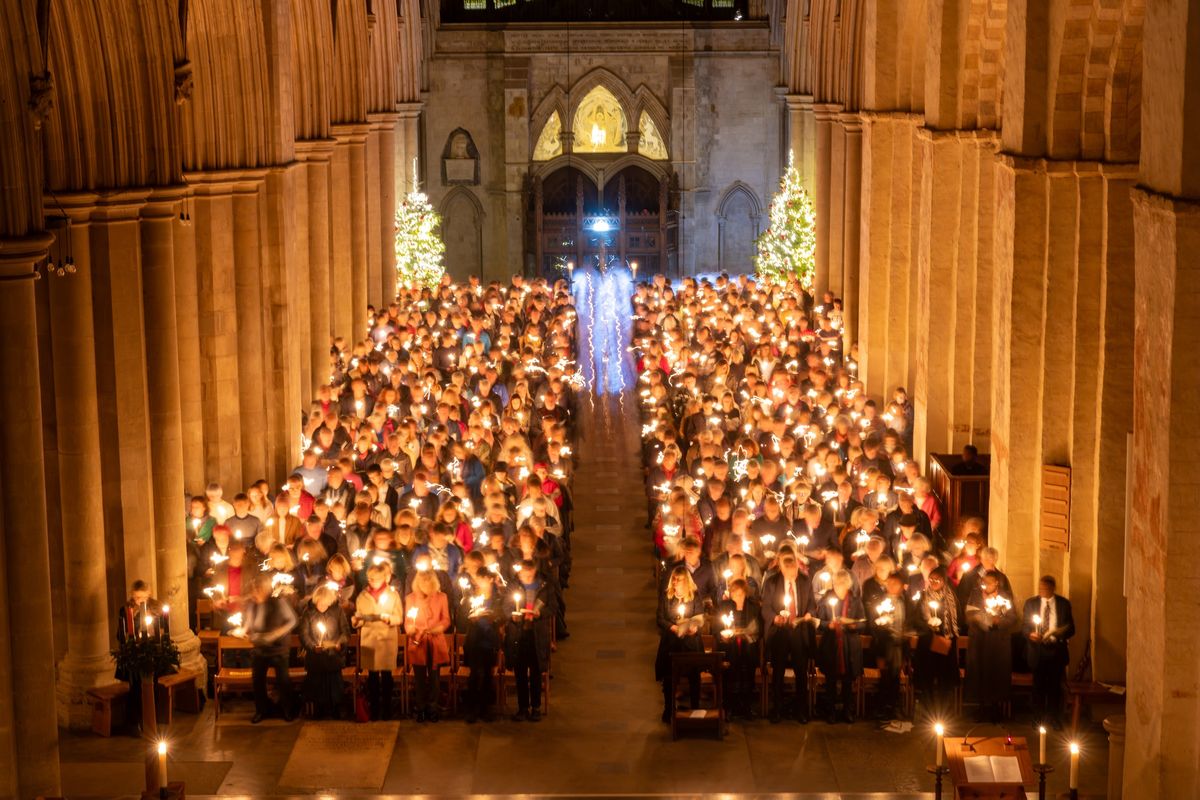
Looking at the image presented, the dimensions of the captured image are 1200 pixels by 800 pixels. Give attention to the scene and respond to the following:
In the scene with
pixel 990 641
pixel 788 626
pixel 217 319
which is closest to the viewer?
pixel 990 641

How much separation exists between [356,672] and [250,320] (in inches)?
301

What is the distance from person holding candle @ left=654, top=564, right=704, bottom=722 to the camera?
18094 mm

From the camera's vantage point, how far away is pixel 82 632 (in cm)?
1827

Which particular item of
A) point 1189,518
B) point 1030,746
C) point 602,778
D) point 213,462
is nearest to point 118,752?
point 602,778

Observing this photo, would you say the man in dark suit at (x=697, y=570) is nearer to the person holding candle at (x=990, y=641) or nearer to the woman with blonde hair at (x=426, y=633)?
the woman with blonde hair at (x=426, y=633)

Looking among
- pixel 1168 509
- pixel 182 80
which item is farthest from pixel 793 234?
pixel 1168 509

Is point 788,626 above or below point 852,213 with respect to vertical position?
below

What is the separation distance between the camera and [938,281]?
2589cm

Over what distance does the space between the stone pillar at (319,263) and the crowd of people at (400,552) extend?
4.11 meters

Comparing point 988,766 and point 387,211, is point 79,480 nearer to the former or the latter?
point 988,766

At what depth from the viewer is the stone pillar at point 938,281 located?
25484 millimetres

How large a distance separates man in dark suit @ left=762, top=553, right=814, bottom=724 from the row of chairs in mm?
2279

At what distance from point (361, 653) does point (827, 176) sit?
23733 millimetres

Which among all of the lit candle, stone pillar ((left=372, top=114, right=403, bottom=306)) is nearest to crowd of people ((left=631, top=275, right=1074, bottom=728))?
the lit candle
